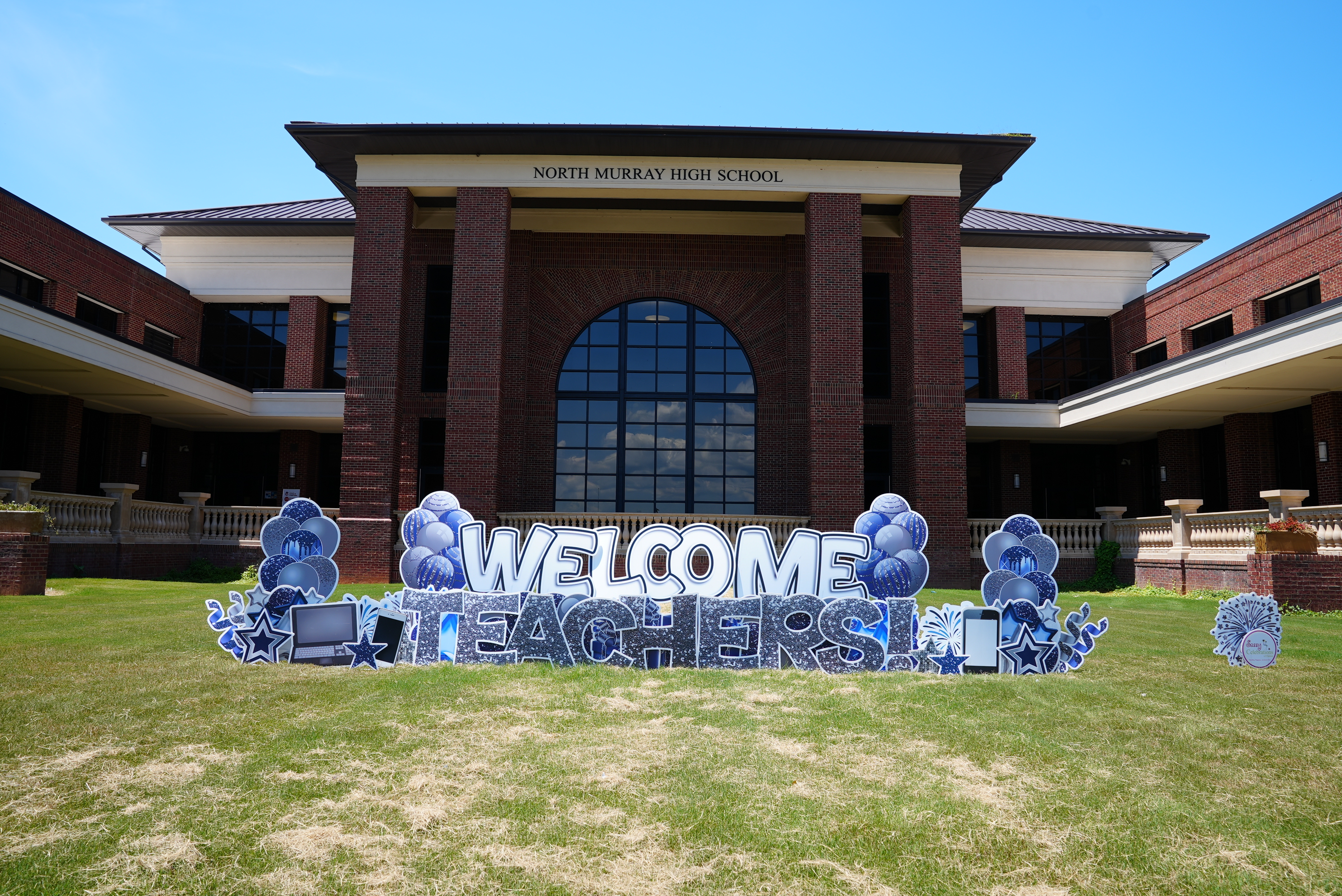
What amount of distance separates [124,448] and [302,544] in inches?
801

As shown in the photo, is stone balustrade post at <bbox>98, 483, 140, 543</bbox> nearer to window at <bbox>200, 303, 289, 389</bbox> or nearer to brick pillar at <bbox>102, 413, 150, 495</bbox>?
brick pillar at <bbox>102, 413, 150, 495</bbox>

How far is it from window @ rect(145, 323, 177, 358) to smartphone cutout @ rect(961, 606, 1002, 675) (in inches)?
1024

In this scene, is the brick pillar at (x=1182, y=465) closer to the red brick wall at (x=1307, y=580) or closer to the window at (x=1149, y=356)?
the window at (x=1149, y=356)

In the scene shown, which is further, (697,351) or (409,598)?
(697,351)

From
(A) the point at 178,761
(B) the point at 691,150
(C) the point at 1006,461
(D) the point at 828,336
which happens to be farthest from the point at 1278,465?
(A) the point at 178,761

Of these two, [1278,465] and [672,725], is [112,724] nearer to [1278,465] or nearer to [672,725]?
[672,725]

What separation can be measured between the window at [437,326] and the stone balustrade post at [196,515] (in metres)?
7.18

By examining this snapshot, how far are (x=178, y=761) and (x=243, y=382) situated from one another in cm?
2665

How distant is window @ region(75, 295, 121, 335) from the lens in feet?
80.1

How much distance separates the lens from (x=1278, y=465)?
74.9 feet

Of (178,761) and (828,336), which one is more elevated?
(828,336)

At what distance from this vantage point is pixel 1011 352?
93.9ft

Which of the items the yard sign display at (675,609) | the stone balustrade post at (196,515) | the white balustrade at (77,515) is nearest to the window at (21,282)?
the white balustrade at (77,515)

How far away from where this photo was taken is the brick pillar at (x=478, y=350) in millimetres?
Result: 22234
